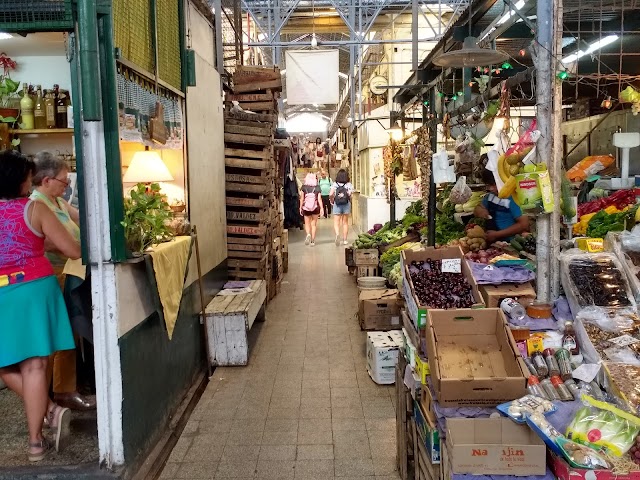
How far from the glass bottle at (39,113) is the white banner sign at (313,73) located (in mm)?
6461

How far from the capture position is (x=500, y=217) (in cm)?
618

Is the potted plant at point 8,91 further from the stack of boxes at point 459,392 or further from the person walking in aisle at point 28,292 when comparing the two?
the stack of boxes at point 459,392

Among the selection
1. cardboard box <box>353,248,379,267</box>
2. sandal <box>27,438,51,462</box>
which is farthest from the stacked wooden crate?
sandal <box>27,438,51,462</box>

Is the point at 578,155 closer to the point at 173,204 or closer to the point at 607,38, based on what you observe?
the point at 607,38

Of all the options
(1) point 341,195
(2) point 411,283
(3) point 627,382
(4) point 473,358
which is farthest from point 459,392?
(1) point 341,195

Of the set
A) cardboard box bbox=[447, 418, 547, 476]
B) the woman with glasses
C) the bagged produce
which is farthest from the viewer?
the bagged produce

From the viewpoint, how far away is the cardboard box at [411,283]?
3.43 meters

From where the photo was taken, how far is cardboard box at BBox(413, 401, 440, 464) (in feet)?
9.42

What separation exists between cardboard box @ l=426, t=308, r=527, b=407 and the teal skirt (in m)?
2.33

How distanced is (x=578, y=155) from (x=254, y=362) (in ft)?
30.5

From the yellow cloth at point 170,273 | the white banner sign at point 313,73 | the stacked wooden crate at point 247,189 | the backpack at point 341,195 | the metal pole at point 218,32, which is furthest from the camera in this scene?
the backpack at point 341,195

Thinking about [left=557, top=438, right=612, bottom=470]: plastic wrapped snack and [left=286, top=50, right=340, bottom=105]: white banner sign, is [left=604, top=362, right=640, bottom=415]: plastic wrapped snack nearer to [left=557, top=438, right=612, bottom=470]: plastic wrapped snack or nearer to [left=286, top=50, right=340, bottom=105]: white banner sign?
[left=557, top=438, right=612, bottom=470]: plastic wrapped snack

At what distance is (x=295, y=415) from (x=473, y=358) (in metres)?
2.03

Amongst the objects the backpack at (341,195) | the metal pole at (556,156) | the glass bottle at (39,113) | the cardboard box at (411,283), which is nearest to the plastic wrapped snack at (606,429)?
the cardboard box at (411,283)
